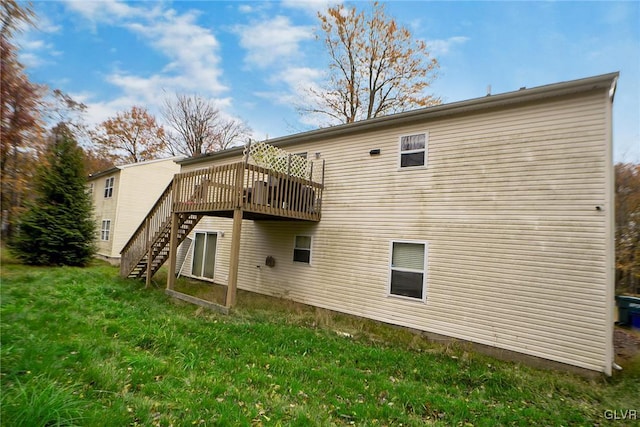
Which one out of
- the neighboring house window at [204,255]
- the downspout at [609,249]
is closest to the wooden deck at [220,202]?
the neighboring house window at [204,255]

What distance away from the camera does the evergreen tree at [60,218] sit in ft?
43.2

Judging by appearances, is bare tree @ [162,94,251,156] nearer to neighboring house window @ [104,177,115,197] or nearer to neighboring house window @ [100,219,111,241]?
neighboring house window @ [104,177,115,197]

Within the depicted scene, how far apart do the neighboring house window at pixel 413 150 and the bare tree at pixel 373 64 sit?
11.7 metres

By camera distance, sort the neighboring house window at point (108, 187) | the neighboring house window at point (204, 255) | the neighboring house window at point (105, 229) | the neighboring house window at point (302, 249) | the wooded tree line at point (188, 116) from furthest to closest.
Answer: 1. the neighboring house window at point (108, 187)
2. the neighboring house window at point (105, 229)
3. the neighboring house window at point (204, 255)
4. the neighboring house window at point (302, 249)
5. the wooded tree line at point (188, 116)

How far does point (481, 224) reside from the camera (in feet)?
22.8

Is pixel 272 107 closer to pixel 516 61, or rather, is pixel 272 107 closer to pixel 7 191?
pixel 516 61

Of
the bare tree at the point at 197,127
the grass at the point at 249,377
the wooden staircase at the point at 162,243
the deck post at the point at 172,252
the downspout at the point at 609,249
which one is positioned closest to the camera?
the grass at the point at 249,377

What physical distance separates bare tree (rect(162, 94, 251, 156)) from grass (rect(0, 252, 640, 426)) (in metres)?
22.8

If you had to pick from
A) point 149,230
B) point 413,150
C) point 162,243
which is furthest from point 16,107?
point 149,230

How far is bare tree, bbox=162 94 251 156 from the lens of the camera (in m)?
28.2

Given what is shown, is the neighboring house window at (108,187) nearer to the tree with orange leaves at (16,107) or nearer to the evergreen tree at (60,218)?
the evergreen tree at (60,218)

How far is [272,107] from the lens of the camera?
2081cm

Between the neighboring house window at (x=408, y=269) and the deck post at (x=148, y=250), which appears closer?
the neighboring house window at (x=408, y=269)

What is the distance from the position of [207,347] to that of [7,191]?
4.93m
